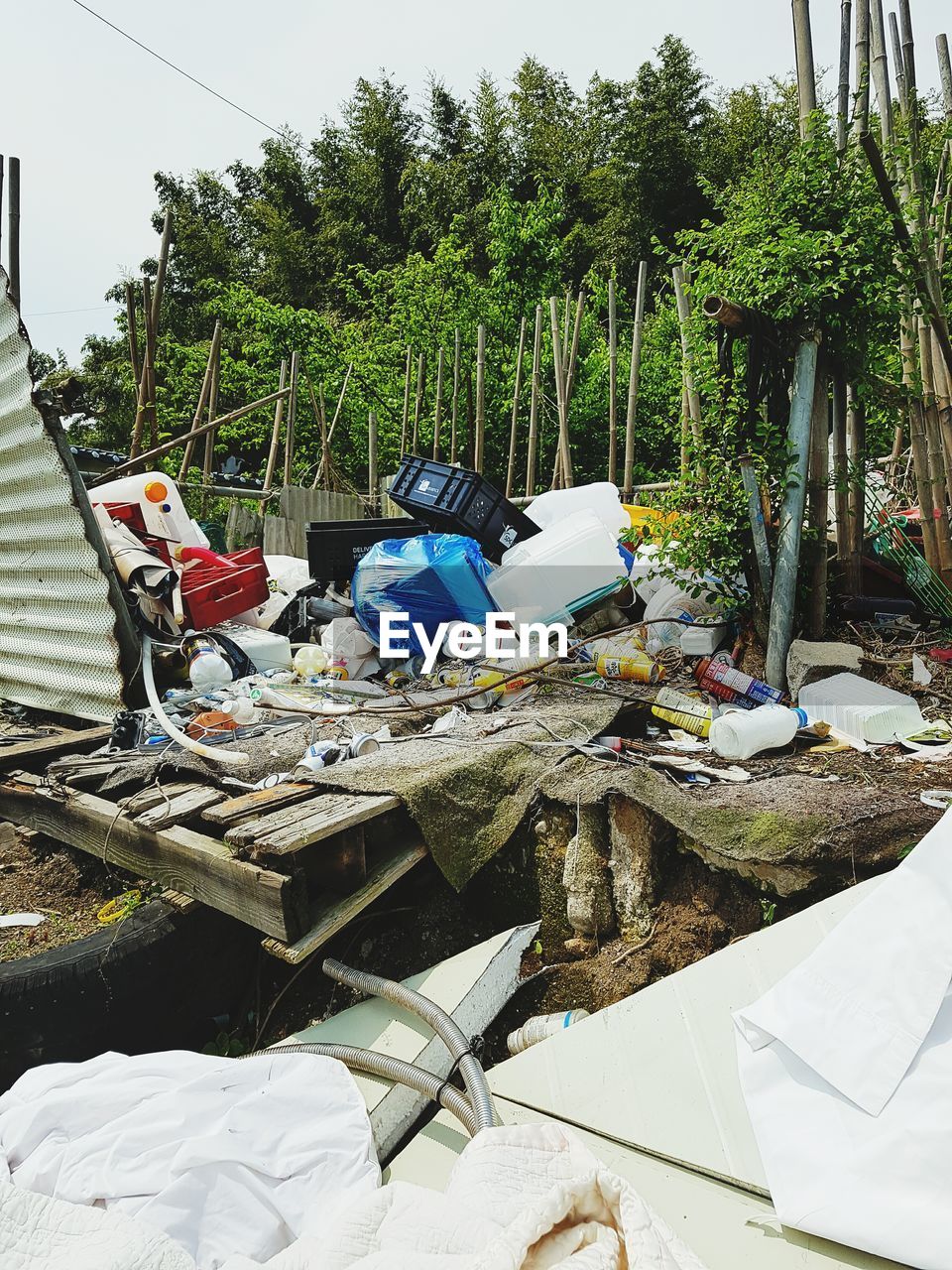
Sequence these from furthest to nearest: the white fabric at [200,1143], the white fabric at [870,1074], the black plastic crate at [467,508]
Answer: the black plastic crate at [467,508]
the white fabric at [200,1143]
the white fabric at [870,1074]

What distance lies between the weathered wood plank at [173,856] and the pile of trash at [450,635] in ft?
1.37

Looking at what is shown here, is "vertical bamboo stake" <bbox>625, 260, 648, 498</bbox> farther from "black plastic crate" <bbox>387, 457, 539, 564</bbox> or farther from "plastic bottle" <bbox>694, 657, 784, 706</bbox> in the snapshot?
"plastic bottle" <bbox>694, 657, 784, 706</bbox>

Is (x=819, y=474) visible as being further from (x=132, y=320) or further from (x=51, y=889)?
(x=132, y=320)

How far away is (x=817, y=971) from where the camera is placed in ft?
5.01

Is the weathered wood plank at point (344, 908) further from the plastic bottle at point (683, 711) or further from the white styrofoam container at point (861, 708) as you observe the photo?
the white styrofoam container at point (861, 708)

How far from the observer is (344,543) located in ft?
16.5

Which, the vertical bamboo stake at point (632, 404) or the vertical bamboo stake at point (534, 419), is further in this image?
the vertical bamboo stake at point (534, 419)

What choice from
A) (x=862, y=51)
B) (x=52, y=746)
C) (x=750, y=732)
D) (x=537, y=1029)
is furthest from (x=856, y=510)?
(x=52, y=746)

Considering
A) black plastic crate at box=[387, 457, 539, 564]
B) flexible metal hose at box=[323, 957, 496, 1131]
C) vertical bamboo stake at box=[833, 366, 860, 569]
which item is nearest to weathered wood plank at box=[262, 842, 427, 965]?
flexible metal hose at box=[323, 957, 496, 1131]

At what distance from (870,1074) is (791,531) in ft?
8.35

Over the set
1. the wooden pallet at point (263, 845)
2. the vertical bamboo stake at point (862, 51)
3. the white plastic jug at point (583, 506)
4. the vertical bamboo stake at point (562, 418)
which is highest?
the vertical bamboo stake at point (862, 51)

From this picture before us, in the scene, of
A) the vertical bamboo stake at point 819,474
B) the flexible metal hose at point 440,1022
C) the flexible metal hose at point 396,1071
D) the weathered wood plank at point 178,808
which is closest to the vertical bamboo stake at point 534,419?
the vertical bamboo stake at point 819,474

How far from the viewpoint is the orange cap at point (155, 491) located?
473cm

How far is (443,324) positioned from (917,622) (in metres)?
10.5
